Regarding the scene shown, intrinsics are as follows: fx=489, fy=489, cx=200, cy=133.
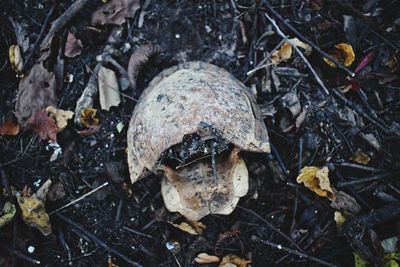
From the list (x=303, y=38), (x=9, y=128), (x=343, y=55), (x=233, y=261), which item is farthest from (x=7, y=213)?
(x=343, y=55)

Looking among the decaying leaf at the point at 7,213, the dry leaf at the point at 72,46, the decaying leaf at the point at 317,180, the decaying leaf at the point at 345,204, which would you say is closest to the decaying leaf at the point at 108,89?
the dry leaf at the point at 72,46

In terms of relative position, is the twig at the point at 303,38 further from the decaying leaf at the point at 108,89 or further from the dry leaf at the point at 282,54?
the decaying leaf at the point at 108,89

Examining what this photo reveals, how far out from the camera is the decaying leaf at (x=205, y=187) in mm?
2537

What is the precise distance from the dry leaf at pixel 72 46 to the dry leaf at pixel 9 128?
1.80 ft

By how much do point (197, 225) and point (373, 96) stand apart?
1351 mm

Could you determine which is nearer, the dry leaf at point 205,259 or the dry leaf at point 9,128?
the dry leaf at point 205,259

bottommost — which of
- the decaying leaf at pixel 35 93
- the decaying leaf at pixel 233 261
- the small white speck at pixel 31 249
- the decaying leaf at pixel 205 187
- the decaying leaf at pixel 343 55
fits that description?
the decaying leaf at pixel 233 261

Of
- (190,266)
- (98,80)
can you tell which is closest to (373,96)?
(190,266)

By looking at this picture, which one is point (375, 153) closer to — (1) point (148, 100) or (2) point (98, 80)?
(1) point (148, 100)

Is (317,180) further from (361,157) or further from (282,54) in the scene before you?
(282,54)

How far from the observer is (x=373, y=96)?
10.0 ft

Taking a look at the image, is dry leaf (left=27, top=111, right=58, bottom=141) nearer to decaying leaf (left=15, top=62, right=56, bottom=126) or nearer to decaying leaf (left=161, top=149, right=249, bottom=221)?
Answer: decaying leaf (left=15, top=62, right=56, bottom=126)

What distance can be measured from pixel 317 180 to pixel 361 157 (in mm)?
326

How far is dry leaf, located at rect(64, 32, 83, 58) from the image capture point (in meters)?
3.14
